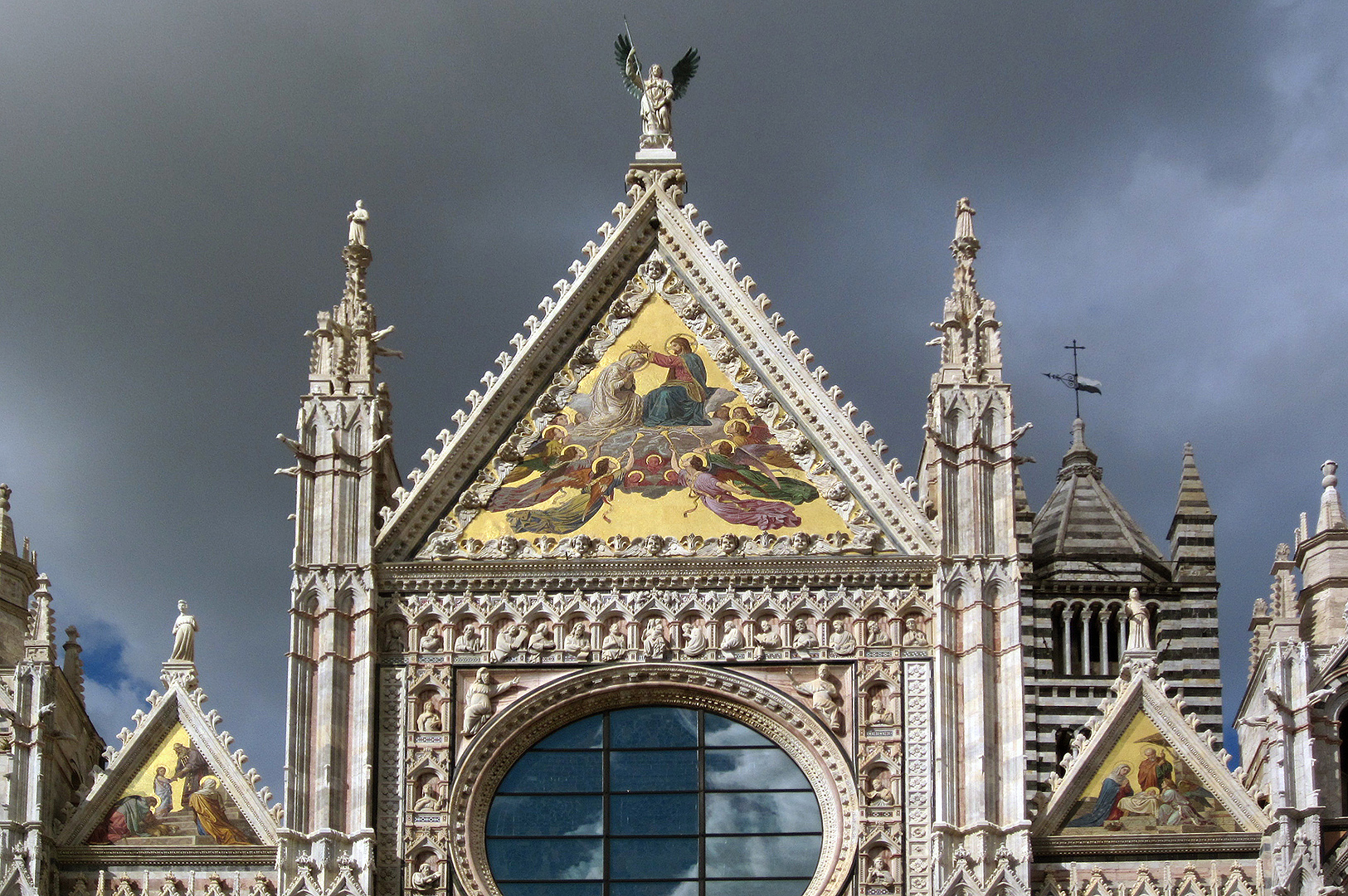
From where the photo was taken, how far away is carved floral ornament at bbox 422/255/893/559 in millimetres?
28062

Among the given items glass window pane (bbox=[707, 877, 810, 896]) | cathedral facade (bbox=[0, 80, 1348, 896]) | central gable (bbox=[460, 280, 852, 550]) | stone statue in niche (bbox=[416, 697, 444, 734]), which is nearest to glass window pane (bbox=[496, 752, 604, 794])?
cathedral facade (bbox=[0, 80, 1348, 896])

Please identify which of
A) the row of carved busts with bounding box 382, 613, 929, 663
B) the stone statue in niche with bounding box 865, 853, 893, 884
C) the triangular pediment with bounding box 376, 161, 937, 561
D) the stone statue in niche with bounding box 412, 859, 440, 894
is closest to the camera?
the stone statue in niche with bounding box 865, 853, 893, 884

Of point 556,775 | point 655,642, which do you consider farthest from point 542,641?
point 556,775

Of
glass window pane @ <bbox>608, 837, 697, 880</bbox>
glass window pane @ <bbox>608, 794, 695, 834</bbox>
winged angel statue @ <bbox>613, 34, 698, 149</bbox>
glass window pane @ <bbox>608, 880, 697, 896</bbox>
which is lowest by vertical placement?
glass window pane @ <bbox>608, 880, 697, 896</bbox>

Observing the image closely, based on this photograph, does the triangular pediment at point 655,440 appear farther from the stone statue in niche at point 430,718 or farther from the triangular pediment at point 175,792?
the triangular pediment at point 175,792

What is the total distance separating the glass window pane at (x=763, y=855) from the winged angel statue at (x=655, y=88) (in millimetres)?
7665

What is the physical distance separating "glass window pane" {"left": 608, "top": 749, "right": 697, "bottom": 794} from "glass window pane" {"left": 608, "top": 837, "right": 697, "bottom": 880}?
511mm

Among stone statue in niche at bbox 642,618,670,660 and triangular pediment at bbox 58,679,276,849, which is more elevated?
stone statue in niche at bbox 642,618,670,660

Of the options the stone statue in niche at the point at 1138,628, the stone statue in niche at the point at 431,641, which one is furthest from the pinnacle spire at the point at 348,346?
the stone statue in niche at the point at 1138,628

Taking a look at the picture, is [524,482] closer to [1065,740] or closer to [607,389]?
[607,389]

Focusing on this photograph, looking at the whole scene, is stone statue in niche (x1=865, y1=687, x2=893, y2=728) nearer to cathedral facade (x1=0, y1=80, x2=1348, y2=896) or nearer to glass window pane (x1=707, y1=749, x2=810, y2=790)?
cathedral facade (x1=0, y1=80, x2=1348, y2=896)

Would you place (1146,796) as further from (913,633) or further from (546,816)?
(546,816)

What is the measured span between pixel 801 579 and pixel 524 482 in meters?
2.91

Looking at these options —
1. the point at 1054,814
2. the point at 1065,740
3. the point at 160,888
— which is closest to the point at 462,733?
the point at 160,888
